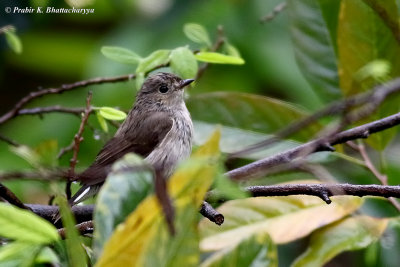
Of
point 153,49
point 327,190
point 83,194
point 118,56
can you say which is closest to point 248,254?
point 327,190

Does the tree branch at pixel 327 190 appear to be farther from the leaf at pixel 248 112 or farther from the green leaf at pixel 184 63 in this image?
the leaf at pixel 248 112

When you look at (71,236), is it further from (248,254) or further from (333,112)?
(333,112)

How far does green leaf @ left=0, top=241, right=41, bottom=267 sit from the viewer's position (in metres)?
1.37

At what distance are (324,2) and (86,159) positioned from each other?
5.94 ft

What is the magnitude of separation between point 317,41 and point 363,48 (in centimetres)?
26

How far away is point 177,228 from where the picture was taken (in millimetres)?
1298

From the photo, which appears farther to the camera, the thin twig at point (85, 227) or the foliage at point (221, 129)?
the thin twig at point (85, 227)

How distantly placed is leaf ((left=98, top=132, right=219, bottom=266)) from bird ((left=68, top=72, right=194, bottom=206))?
216cm

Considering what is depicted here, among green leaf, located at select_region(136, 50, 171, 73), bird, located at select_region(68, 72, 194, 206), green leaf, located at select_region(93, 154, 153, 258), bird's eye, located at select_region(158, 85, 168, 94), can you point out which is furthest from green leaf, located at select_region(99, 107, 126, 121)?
bird's eye, located at select_region(158, 85, 168, 94)

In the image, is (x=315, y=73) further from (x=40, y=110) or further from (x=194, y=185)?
(x=194, y=185)

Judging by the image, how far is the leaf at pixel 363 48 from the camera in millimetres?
2996

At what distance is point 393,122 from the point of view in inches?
82.0

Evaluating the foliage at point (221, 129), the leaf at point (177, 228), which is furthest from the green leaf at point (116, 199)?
the leaf at point (177, 228)

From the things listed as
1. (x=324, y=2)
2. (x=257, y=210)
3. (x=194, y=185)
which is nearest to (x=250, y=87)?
(x=324, y=2)
